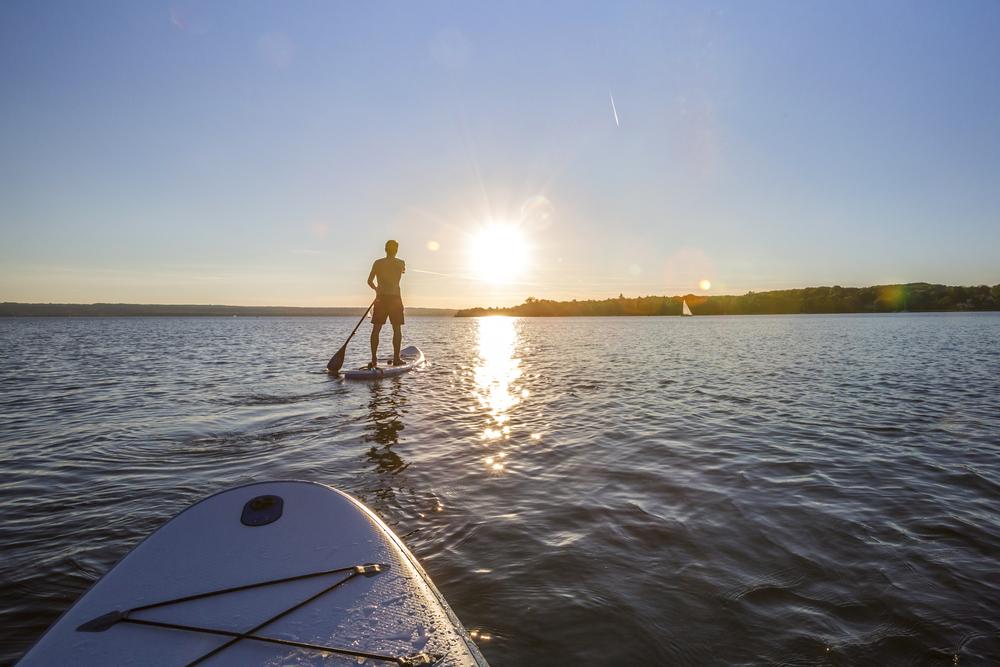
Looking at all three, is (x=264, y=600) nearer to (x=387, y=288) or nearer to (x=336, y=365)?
(x=387, y=288)

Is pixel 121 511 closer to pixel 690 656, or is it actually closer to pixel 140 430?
pixel 140 430

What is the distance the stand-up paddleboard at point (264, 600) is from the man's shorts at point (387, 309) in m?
10.6

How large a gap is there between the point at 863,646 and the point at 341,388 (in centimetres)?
1200

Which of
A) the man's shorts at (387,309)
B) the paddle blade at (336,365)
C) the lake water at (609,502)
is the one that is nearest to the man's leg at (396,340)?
the man's shorts at (387,309)

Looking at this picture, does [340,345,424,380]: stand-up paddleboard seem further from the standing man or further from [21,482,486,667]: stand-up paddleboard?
[21,482,486,667]: stand-up paddleboard

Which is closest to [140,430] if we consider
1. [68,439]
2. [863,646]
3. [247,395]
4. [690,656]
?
[68,439]

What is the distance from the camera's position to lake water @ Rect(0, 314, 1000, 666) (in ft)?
10.1

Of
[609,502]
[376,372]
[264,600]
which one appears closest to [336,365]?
[376,372]

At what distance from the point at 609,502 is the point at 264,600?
3.49 meters

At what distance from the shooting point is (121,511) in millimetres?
4781

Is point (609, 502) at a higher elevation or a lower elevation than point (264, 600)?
lower

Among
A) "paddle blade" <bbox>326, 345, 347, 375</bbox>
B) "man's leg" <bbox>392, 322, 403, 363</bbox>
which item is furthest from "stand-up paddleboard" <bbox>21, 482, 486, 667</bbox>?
"paddle blade" <bbox>326, 345, 347, 375</bbox>

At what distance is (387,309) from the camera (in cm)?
1396

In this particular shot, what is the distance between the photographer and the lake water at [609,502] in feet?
10.1
